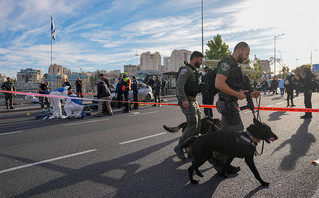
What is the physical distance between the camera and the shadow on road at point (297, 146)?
382 centimetres

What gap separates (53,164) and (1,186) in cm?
93

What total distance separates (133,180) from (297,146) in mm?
3708

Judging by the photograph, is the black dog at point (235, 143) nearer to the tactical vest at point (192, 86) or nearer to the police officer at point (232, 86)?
the police officer at point (232, 86)

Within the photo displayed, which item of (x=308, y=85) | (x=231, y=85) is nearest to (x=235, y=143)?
(x=231, y=85)

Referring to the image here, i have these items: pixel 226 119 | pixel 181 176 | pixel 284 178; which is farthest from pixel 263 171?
pixel 181 176

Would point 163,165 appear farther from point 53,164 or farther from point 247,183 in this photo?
point 53,164

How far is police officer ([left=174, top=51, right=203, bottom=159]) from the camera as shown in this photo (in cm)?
388

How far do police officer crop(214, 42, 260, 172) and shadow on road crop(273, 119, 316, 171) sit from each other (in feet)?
4.24

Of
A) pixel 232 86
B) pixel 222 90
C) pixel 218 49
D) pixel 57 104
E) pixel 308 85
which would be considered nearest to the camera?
pixel 222 90

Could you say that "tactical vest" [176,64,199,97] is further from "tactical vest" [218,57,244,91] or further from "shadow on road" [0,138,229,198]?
"shadow on road" [0,138,229,198]

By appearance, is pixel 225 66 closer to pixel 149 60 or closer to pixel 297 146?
pixel 297 146

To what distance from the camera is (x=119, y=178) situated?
11.1ft

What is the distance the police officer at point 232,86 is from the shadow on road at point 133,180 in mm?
914

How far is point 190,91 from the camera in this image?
394 centimetres
